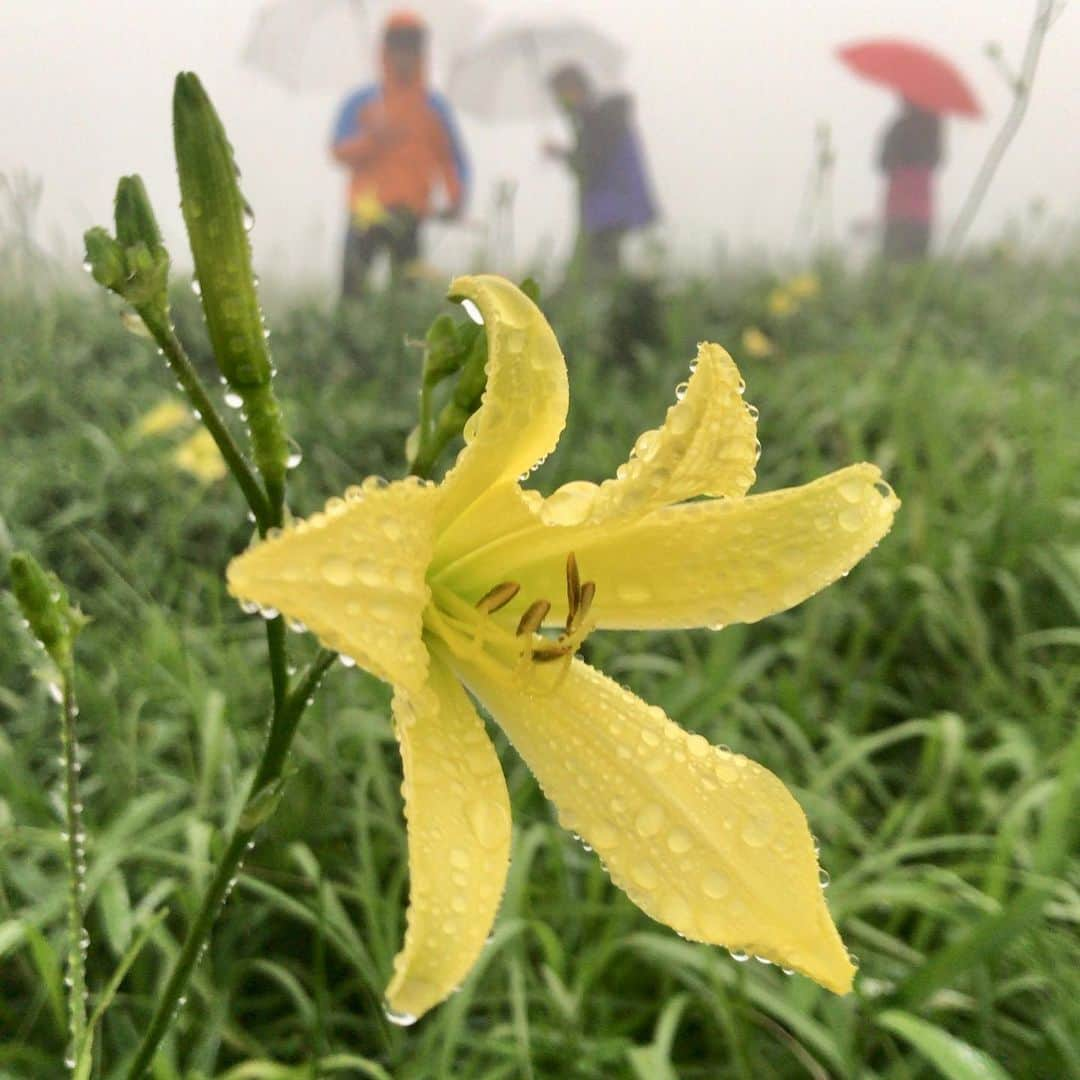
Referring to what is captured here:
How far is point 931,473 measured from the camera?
210cm

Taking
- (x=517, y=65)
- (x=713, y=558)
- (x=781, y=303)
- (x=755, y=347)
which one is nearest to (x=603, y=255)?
(x=781, y=303)

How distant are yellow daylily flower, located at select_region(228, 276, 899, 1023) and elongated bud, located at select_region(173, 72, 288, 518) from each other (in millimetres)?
88

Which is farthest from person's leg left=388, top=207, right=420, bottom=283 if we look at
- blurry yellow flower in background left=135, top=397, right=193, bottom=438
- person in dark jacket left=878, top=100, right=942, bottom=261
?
person in dark jacket left=878, top=100, right=942, bottom=261

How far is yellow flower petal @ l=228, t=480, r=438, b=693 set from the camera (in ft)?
1.07

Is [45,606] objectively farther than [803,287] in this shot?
No

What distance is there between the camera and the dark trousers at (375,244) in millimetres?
3201

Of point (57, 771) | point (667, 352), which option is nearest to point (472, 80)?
point (667, 352)

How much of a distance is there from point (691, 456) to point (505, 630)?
0.12 m

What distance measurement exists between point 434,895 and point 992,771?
127cm

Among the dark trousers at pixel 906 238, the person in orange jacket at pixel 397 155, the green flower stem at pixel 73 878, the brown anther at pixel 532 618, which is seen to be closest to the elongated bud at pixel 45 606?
the green flower stem at pixel 73 878

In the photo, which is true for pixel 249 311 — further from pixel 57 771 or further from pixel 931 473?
pixel 931 473

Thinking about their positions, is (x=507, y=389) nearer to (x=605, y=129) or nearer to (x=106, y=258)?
(x=106, y=258)

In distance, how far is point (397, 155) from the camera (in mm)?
3252

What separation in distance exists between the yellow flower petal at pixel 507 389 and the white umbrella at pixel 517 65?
315cm
